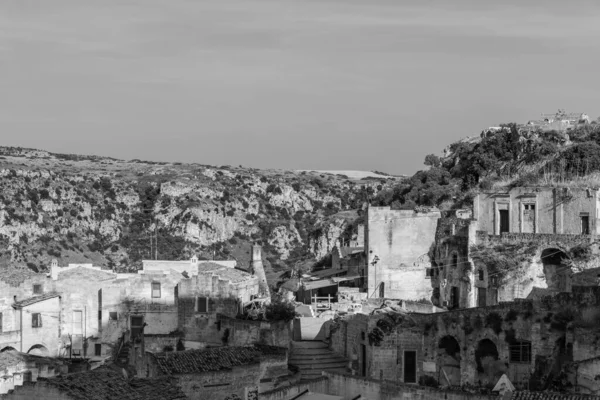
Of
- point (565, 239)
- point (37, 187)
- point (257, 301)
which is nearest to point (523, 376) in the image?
point (565, 239)

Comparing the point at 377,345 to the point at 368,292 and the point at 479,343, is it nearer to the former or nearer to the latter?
the point at 479,343

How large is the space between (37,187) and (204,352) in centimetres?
7876

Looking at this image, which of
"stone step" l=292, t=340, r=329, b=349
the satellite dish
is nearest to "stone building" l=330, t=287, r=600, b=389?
"stone step" l=292, t=340, r=329, b=349

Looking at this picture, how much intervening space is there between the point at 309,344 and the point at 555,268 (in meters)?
10.7

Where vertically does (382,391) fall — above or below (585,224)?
below

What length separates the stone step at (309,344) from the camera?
43344 mm

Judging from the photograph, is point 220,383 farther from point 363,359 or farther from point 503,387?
point 503,387

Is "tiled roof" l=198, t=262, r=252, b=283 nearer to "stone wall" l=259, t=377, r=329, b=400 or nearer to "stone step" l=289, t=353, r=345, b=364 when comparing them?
"stone step" l=289, t=353, r=345, b=364

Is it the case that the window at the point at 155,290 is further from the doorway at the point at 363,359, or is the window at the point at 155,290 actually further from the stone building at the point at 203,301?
the doorway at the point at 363,359

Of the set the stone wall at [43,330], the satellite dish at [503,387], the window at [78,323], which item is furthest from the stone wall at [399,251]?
the satellite dish at [503,387]

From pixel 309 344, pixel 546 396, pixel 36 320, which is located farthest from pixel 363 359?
pixel 36 320

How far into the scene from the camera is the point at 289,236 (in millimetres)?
110250

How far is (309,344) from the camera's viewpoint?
44062mm

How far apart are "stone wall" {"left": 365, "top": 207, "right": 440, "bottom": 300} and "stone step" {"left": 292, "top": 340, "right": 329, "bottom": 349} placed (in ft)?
21.8
